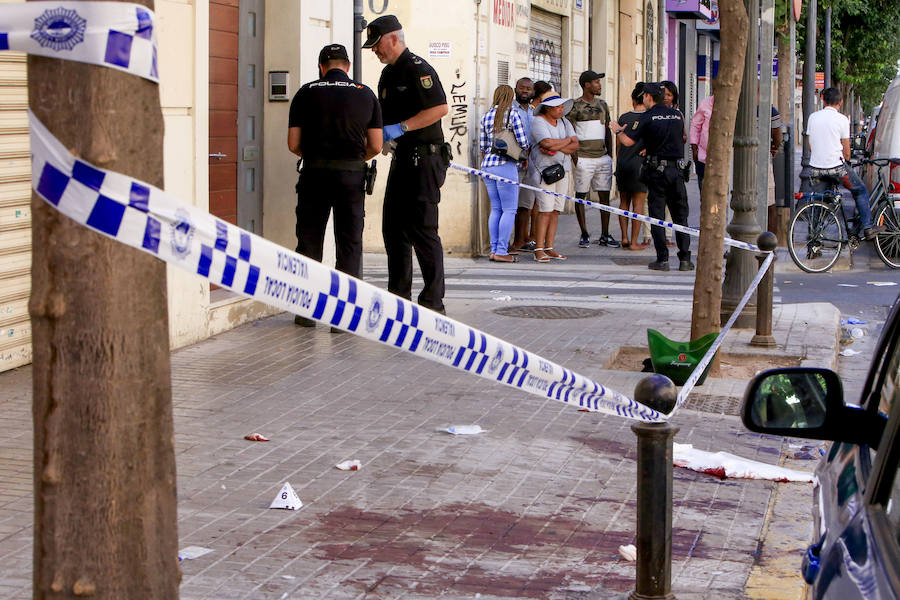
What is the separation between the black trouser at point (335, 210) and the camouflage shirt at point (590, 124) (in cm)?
762

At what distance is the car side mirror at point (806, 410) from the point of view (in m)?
2.61

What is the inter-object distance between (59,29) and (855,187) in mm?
14219

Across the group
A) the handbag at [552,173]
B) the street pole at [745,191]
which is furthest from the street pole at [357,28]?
the handbag at [552,173]

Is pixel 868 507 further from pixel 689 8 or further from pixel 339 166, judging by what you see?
pixel 689 8

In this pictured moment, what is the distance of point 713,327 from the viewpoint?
823cm

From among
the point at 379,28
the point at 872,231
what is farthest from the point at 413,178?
the point at 872,231

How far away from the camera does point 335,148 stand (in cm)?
920

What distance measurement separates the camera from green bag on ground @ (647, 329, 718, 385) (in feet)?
25.6

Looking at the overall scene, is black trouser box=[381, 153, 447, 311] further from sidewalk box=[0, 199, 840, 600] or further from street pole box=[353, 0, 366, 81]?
street pole box=[353, 0, 366, 81]

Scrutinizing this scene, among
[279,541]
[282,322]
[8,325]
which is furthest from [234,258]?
[282,322]

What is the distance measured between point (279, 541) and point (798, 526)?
207 centimetres

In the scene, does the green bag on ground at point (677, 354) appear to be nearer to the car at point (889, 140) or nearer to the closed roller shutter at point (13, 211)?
the closed roller shutter at point (13, 211)

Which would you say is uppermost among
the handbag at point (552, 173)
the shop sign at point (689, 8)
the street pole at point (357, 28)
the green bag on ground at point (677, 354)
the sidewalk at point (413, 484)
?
the shop sign at point (689, 8)

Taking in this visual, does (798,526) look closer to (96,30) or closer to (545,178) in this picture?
(96,30)
